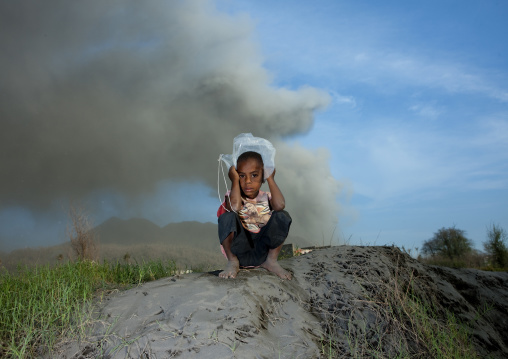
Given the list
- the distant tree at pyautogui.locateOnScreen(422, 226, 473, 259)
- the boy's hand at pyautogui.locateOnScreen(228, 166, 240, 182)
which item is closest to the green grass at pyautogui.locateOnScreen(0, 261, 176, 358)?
the boy's hand at pyautogui.locateOnScreen(228, 166, 240, 182)

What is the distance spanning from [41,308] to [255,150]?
2690 mm

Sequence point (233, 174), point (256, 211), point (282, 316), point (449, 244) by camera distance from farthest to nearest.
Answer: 1. point (449, 244)
2. point (256, 211)
3. point (233, 174)
4. point (282, 316)

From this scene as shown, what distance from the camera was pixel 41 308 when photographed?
12.9 feet

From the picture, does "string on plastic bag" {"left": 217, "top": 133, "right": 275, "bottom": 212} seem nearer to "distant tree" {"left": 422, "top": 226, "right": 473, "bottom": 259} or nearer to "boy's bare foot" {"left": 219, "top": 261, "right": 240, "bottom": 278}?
"boy's bare foot" {"left": 219, "top": 261, "right": 240, "bottom": 278}

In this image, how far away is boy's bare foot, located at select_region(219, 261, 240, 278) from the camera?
4.25 m

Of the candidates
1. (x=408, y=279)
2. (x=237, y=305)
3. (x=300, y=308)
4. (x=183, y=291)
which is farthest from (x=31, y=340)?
(x=408, y=279)

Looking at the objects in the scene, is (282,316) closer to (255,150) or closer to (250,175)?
(250,175)

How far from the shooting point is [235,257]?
4480 mm

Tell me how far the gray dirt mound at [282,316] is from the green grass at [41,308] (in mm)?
249

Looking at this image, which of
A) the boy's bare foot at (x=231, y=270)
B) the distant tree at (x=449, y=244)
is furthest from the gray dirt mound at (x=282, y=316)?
the distant tree at (x=449, y=244)

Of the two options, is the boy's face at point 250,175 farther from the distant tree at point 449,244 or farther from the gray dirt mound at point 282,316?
the distant tree at point 449,244

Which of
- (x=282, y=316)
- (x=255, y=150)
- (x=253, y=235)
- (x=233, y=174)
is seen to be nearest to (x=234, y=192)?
(x=233, y=174)

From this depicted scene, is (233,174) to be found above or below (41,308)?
above

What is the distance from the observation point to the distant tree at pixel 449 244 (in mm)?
14672
